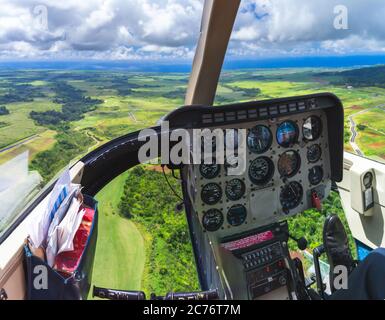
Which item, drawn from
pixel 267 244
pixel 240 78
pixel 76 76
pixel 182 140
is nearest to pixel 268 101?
pixel 240 78

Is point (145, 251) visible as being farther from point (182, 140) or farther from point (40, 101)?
point (40, 101)

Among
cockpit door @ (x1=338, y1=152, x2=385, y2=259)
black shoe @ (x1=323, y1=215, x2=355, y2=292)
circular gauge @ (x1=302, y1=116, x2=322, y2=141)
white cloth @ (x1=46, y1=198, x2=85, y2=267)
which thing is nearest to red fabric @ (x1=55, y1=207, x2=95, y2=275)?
white cloth @ (x1=46, y1=198, x2=85, y2=267)

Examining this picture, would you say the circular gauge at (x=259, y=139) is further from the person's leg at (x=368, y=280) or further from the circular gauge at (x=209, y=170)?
the person's leg at (x=368, y=280)

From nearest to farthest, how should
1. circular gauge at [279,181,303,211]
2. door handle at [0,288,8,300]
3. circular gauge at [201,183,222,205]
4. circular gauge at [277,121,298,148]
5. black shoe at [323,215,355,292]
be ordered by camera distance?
door handle at [0,288,8,300] < black shoe at [323,215,355,292] < circular gauge at [201,183,222,205] < circular gauge at [277,121,298,148] < circular gauge at [279,181,303,211]

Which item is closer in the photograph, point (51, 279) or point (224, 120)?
point (51, 279)

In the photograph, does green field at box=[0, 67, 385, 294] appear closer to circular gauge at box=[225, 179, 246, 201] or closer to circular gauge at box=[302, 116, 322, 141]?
circular gauge at box=[302, 116, 322, 141]

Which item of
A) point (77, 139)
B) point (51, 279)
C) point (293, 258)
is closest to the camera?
point (51, 279)

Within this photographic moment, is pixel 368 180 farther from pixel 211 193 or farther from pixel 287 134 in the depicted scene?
pixel 211 193

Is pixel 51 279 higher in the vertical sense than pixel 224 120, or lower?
lower

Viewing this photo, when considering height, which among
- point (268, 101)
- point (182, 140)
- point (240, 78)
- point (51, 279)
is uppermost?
point (240, 78)
